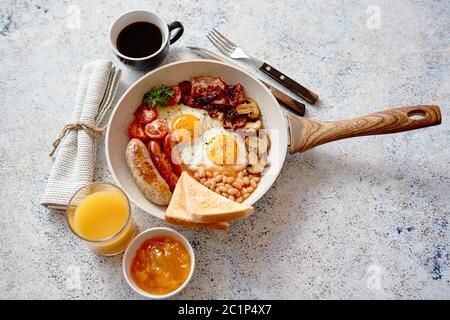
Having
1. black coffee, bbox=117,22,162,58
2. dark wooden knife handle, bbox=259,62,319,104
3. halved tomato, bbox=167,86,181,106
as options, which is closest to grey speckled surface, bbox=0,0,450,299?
dark wooden knife handle, bbox=259,62,319,104

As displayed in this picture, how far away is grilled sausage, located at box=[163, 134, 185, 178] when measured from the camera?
2.18m

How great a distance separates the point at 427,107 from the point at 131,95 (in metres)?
1.39

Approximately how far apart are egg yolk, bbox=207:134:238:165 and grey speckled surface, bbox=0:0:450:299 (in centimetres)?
27

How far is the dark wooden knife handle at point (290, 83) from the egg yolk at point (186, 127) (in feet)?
1.56

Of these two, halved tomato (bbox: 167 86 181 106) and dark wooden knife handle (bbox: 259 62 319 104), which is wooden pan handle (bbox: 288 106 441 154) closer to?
dark wooden knife handle (bbox: 259 62 319 104)

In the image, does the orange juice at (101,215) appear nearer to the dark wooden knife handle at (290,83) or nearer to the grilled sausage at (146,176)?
the grilled sausage at (146,176)

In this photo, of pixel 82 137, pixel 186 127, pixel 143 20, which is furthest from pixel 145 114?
pixel 143 20

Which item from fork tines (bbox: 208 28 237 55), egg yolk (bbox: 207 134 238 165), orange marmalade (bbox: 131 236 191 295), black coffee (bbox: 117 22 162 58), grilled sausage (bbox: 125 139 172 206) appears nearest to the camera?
orange marmalade (bbox: 131 236 191 295)

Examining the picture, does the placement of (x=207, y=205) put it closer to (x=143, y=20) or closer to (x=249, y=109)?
(x=249, y=109)

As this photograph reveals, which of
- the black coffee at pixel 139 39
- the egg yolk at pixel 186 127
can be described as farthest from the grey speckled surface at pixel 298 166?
the egg yolk at pixel 186 127

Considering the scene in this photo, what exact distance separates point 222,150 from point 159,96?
0.42 meters

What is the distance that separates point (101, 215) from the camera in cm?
197

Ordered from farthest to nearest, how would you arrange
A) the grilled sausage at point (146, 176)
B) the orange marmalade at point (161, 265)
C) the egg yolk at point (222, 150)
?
the egg yolk at point (222, 150) → the grilled sausage at point (146, 176) → the orange marmalade at point (161, 265)

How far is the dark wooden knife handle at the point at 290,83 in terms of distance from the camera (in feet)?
7.73
